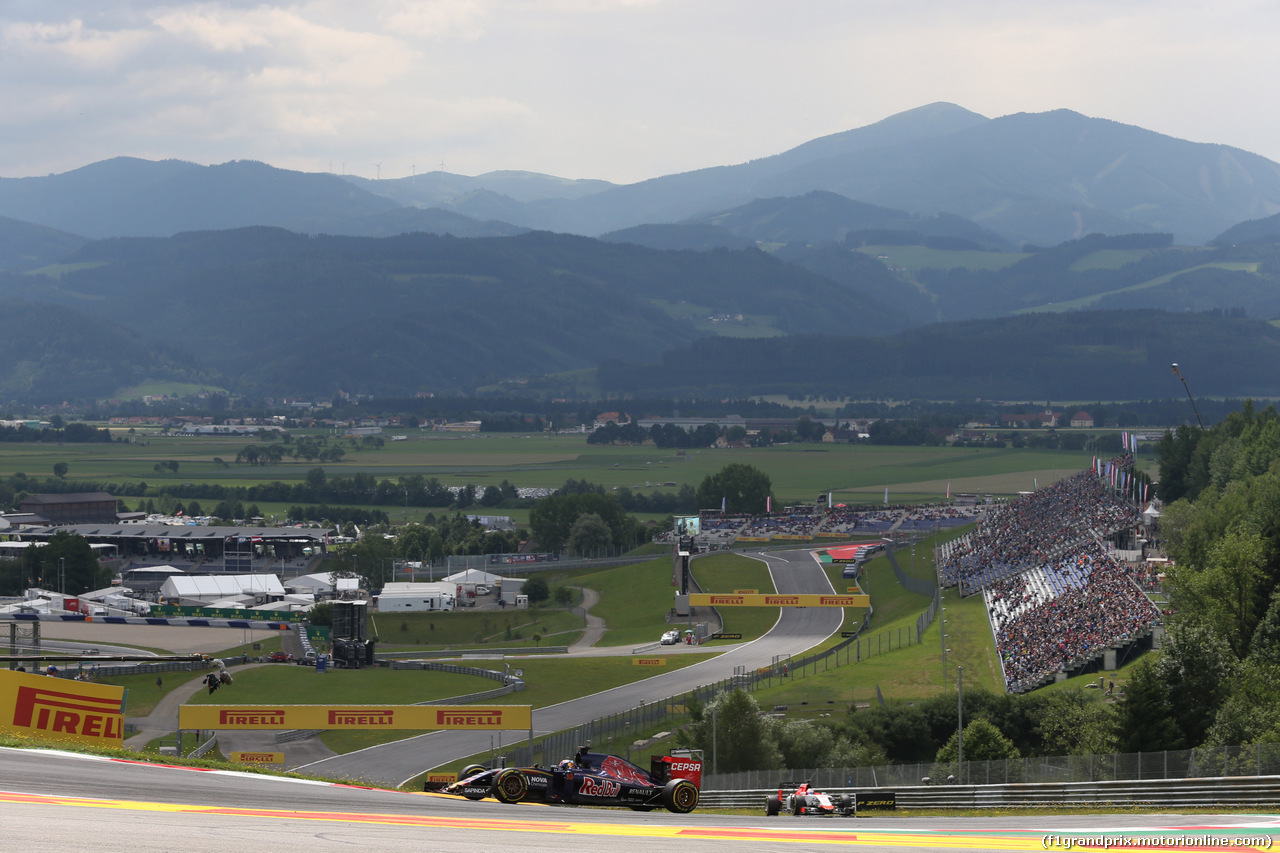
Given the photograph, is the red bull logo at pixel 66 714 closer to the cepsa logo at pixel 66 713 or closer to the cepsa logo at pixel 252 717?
the cepsa logo at pixel 66 713

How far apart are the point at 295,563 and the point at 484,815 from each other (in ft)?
383

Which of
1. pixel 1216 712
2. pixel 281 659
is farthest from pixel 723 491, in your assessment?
pixel 1216 712

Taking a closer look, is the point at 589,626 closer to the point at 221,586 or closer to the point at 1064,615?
the point at 221,586

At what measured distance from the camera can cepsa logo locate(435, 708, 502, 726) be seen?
5556 cm

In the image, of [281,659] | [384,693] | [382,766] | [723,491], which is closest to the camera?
[382,766]

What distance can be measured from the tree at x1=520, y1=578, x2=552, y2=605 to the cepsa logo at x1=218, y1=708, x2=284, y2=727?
5406 cm

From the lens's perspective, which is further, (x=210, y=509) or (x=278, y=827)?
(x=210, y=509)

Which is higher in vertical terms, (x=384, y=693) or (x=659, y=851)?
(x=659, y=851)

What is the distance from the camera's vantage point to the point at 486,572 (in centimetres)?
11881

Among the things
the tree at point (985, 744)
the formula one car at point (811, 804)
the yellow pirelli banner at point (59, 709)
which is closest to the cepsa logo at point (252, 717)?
the yellow pirelli banner at point (59, 709)

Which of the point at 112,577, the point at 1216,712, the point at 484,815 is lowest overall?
the point at 112,577

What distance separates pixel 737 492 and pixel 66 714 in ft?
414

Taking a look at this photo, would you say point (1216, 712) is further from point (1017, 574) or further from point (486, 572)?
point (486, 572)

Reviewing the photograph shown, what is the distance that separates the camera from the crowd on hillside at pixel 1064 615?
57.8 meters
